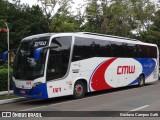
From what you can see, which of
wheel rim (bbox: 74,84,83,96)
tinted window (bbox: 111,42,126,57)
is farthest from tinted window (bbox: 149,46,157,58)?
wheel rim (bbox: 74,84,83,96)

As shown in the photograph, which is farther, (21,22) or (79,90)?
(21,22)

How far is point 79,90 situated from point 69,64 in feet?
5.46

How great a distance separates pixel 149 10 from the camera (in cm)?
4375

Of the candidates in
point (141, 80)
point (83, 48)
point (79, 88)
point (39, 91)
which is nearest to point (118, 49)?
point (83, 48)

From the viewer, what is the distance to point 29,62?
14.4 metres

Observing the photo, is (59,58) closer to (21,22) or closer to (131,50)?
(131,50)

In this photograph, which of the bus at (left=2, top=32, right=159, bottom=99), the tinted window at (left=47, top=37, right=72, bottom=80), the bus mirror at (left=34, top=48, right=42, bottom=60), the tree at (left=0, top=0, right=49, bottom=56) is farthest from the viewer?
the tree at (left=0, top=0, right=49, bottom=56)

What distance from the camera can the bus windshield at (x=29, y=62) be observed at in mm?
14102

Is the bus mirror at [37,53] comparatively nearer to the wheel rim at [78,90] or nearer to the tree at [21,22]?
the wheel rim at [78,90]

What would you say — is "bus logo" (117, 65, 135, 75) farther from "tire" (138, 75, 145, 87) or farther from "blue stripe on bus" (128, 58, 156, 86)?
"tire" (138, 75, 145, 87)

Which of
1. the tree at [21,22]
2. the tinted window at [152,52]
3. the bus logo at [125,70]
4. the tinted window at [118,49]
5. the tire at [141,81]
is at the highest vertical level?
the tree at [21,22]

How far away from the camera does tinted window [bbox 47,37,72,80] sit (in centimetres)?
1436

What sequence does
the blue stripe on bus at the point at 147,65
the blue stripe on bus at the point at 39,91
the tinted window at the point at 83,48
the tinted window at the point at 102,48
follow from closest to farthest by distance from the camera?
the blue stripe on bus at the point at 39,91 → the tinted window at the point at 83,48 → the tinted window at the point at 102,48 → the blue stripe on bus at the point at 147,65

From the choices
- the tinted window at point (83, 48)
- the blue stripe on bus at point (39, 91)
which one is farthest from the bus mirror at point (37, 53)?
the tinted window at point (83, 48)
